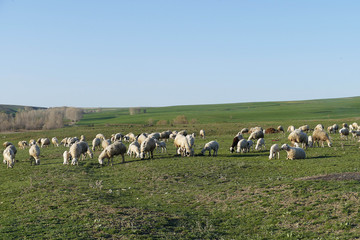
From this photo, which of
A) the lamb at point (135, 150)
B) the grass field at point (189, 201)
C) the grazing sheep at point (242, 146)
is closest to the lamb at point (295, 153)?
the grass field at point (189, 201)

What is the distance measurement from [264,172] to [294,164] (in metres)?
3.47

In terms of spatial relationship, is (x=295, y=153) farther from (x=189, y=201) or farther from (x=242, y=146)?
(x=189, y=201)

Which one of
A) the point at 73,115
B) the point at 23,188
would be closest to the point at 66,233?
the point at 23,188

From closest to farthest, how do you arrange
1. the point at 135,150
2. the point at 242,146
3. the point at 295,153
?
the point at 295,153 < the point at 135,150 < the point at 242,146

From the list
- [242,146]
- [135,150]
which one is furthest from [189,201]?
[242,146]

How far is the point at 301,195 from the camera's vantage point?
16047mm

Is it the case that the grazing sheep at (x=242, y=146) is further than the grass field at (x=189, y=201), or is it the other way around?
the grazing sheep at (x=242, y=146)

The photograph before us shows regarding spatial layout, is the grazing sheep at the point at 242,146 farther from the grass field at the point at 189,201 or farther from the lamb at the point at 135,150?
the lamb at the point at 135,150

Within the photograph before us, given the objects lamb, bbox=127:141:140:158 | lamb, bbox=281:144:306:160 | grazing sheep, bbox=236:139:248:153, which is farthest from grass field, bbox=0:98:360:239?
grazing sheep, bbox=236:139:248:153

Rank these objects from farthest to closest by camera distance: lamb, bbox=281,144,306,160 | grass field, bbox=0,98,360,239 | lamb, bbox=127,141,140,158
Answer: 1. lamb, bbox=127,141,140,158
2. lamb, bbox=281,144,306,160
3. grass field, bbox=0,98,360,239

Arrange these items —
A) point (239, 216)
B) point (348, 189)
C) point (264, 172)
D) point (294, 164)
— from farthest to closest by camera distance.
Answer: point (294, 164)
point (264, 172)
point (348, 189)
point (239, 216)

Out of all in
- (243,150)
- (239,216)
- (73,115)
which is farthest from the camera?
(73,115)

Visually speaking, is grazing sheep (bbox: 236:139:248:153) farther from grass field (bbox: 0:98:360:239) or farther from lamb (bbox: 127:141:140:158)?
lamb (bbox: 127:141:140:158)

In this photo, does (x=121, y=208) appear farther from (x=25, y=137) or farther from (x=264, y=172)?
(x=25, y=137)
